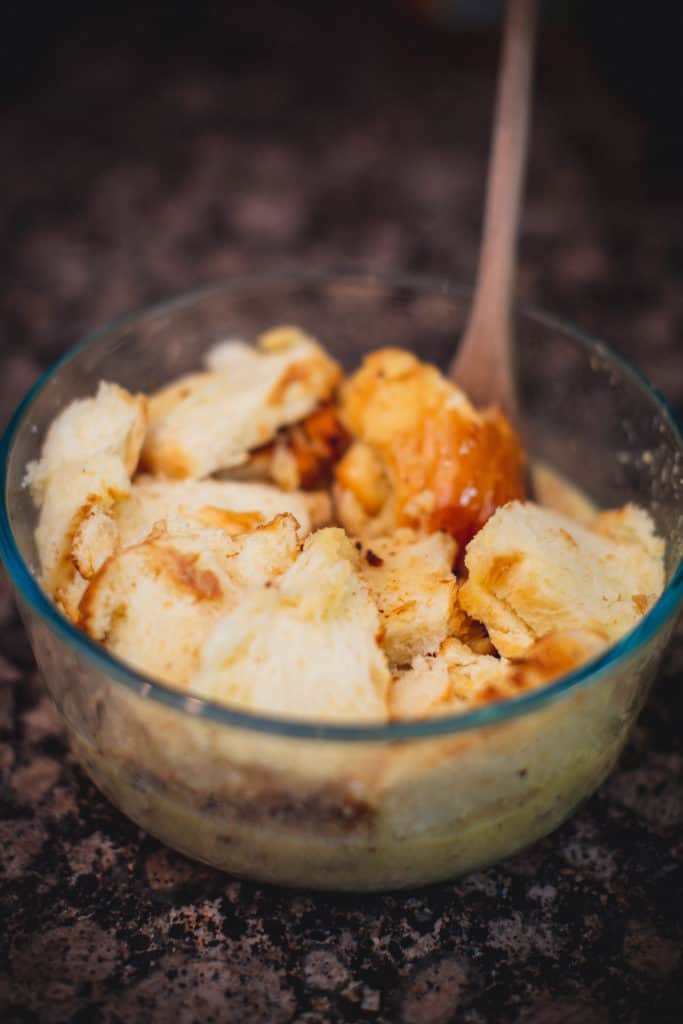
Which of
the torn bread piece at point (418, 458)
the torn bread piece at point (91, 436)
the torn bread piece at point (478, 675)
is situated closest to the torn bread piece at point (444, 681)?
the torn bread piece at point (478, 675)

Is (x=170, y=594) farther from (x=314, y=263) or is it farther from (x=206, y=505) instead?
(x=314, y=263)

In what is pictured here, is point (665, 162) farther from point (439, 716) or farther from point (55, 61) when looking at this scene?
point (439, 716)

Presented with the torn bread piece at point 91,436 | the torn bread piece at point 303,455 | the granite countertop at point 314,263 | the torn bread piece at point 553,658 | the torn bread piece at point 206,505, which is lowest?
the granite countertop at point 314,263

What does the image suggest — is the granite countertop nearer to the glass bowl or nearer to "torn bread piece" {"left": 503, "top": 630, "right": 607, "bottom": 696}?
the glass bowl

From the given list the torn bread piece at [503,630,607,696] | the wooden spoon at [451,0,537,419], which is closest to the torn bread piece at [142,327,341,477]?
the wooden spoon at [451,0,537,419]

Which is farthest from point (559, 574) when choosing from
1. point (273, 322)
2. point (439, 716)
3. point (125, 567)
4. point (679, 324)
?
point (679, 324)

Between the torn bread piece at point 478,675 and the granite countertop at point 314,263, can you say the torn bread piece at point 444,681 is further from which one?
the granite countertop at point 314,263
